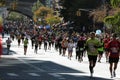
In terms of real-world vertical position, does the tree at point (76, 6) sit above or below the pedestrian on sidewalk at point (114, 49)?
above

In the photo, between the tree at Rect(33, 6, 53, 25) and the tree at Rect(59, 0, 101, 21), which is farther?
the tree at Rect(33, 6, 53, 25)

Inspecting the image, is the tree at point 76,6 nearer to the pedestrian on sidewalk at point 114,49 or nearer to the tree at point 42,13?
the tree at point 42,13

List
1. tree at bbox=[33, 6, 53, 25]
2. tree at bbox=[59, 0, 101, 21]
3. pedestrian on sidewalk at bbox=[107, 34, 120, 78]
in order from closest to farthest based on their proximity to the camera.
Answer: pedestrian on sidewalk at bbox=[107, 34, 120, 78], tree at bbox=[59, 0, 101, 21], tree at bbox=[33, 6, 53, 25]

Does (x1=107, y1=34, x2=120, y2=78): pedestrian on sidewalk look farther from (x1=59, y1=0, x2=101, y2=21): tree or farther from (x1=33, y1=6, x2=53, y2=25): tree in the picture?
(x1=33, y1=6, x2=53, y2=25): tree

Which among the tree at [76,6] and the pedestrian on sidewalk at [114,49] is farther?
the tree at [76,6]

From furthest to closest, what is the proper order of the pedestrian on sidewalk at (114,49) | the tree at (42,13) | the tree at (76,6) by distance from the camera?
the tree at (42,13), the tree at (76,6), the pedestrian on sidewalk at (114,49)

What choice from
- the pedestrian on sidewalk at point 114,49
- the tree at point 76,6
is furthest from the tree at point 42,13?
the pedestrian on sidewalk at point 114,49

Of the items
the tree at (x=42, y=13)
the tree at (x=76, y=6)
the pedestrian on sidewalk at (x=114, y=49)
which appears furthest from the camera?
the tree at (x=42, y=13)

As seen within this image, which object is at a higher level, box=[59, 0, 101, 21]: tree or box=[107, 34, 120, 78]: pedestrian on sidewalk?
box=[59, 0, 101, 21]: tree

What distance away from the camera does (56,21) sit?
117 meters

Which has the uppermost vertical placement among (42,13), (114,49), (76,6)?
(42,13)

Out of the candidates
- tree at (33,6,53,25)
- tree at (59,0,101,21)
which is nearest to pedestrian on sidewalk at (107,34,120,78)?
tree at (59,0,101,21)

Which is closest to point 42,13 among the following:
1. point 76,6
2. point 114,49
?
point 76,6

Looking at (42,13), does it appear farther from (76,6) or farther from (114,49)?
(114,49)
